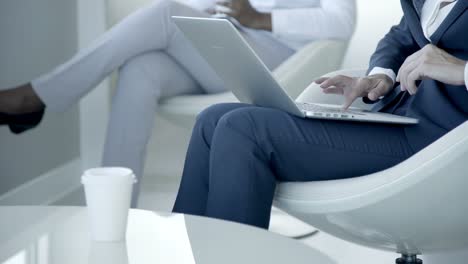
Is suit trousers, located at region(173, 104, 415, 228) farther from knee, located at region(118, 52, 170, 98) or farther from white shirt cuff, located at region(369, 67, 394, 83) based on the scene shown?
knee, located at region(118, 52, 170, 98)

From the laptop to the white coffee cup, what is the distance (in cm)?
47

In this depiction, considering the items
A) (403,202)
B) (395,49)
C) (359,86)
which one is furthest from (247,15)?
(403,202)

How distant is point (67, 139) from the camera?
120 inches

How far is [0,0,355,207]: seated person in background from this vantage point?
2.47m

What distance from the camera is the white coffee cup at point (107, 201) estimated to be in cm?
97

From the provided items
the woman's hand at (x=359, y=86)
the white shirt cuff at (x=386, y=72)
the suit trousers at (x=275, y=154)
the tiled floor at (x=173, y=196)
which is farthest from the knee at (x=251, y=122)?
the tiled floor at (x=173, y=196)

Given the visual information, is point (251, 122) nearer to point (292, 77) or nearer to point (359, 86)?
point (359, 86)

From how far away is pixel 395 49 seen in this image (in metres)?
1.77

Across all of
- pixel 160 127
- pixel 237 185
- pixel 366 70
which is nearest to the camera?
pixel 237 185

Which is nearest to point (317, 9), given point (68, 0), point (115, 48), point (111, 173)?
point (115, 48)

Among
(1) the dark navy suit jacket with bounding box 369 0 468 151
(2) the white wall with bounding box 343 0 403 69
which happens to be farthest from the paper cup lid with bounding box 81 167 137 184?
(2) the white wall with bounding box 343 0 403 69

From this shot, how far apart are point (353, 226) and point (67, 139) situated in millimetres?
1788

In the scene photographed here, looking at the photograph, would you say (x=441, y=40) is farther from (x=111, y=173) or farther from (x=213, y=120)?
(x=111, y=173)

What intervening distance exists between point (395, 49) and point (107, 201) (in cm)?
96
